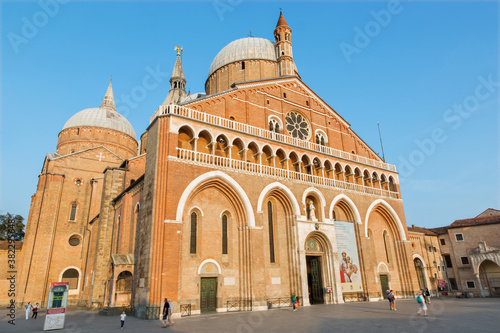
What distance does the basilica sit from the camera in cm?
1717

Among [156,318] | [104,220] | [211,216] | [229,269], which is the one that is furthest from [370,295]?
[104,220]

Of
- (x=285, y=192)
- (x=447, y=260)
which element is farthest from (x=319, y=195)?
(x=447, y=260)

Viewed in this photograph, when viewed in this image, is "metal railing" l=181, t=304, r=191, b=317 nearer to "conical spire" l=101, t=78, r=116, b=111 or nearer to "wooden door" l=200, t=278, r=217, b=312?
"wooden door" l=200, t=278, r=217, b=312

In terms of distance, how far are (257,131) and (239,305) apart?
11217 mm

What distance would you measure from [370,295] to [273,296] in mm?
8311

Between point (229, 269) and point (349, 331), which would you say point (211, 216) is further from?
point (349, 331)

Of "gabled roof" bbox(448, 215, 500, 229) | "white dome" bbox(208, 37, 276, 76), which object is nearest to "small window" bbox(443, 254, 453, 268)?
"gabled roof" bbox(448, 215, 500, 229)

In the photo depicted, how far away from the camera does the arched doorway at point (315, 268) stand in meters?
22.1

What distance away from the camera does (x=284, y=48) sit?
2945 cm

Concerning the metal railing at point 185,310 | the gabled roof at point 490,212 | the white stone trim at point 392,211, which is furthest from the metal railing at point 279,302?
the gabled roof at point 490,212

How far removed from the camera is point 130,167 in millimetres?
26031

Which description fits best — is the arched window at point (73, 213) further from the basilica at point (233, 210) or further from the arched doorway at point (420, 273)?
the arched doorway at point (420, 273)

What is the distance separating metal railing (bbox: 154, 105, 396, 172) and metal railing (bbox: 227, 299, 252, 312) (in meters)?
10.4

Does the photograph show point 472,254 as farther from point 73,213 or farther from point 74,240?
point 73,213
